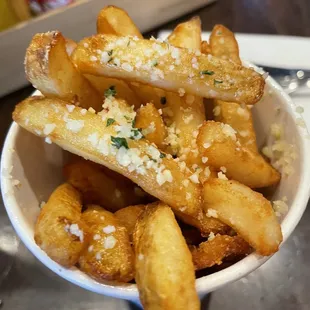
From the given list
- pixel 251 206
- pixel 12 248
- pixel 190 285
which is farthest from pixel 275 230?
pixel 12 248

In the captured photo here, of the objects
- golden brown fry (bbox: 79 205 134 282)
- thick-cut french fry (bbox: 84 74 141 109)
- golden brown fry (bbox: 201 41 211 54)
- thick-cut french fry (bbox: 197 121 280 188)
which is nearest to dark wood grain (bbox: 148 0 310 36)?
golden brown fry (bbox: 201 41 211 54)

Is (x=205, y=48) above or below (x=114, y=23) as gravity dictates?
below

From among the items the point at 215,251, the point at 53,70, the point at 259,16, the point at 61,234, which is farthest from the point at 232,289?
the point at 259,16

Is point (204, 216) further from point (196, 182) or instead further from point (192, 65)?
point (192, 65)

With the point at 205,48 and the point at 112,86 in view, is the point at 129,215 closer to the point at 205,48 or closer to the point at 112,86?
the point at 112,86

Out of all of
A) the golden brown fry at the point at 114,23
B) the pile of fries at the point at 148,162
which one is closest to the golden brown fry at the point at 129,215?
the pile of fries at the point at 148,162

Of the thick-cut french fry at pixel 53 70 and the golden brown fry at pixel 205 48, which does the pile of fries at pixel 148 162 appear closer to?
the thick-cut french fry at pixel 53 70

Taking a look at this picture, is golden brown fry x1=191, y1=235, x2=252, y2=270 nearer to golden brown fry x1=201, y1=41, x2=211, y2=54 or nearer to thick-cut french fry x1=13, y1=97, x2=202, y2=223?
thick-cut french fry x1=13, y1=97, x2=202, y2=223
